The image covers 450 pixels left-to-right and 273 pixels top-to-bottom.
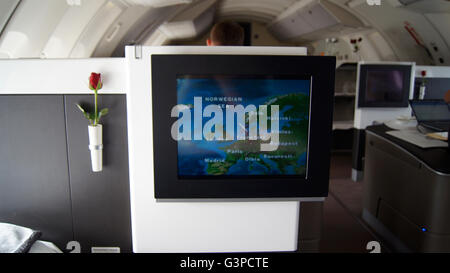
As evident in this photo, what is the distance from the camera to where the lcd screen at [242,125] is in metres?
1.08

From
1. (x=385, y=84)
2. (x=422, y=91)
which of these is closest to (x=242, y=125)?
(x=385, y=84)

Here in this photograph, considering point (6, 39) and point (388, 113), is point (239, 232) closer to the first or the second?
point (6, 39)

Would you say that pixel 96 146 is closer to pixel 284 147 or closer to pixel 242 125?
pixel 242 125

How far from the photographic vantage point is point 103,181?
1342mm

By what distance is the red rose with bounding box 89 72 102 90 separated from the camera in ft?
3.95

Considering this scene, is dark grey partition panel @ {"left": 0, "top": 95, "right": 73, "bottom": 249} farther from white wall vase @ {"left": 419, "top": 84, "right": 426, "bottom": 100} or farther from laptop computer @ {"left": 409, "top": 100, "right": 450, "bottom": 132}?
white wall vase @ {"left": 419, "top": 84, "right": 426, "bottom": 100}

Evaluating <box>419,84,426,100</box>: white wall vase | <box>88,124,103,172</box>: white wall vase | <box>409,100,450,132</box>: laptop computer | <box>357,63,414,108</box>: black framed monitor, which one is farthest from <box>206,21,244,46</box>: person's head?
<box>419,84,426,100</box>: white wall vase

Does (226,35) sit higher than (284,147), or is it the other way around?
(226,35)

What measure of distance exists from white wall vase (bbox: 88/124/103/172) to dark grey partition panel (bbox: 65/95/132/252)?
0.04 meters

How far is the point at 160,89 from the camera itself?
1068 mm

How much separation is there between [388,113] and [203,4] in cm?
495

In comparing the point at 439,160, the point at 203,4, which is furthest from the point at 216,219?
the point at 203,4

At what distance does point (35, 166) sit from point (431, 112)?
286 cm

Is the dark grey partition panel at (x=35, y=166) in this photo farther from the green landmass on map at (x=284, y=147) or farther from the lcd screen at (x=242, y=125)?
the green landmass on map at (x=284, y=147)
